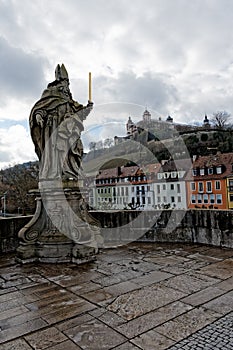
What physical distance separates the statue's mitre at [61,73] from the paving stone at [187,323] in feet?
15.6

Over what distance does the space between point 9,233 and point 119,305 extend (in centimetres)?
401

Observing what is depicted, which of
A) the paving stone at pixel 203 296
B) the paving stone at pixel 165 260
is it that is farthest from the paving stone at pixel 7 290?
the paving stone at pixel 165 260

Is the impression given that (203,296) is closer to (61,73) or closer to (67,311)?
(67,311)

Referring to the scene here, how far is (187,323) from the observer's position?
2.87 m

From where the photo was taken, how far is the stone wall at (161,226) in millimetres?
6543

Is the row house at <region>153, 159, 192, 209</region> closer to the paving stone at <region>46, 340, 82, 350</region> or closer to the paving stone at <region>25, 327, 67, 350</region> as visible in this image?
the paving stone at <region>25, 327, 67, 350</region>

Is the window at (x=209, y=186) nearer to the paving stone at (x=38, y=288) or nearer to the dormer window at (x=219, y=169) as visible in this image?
the dormer window at (x=219, y=169)

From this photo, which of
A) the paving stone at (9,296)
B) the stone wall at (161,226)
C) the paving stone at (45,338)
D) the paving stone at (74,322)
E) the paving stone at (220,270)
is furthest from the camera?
the stone wall at (161,226)

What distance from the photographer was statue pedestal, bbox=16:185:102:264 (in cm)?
539

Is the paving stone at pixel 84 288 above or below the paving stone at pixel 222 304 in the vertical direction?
above

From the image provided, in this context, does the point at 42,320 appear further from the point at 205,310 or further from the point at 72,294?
the point at 205,310

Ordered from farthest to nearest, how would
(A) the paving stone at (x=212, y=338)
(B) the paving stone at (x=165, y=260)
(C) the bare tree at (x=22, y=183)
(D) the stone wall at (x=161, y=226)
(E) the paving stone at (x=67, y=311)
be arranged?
1. (C) the bare tree at (x=22, y=183)
2. (D) the stone wall at (x=161, y=226)
3. (B) the paving stone at (x=165, y=260)
4. (E) the paving stone at (x=67, y=311)
5. (A) the paving stone at (x=212, y=338)

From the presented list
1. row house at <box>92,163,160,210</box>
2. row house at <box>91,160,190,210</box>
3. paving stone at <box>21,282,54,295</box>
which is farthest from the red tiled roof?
paving stone at <box>21,282,54,295</box>

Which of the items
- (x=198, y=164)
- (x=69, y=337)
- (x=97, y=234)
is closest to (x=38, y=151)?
(x=97, y=234)
